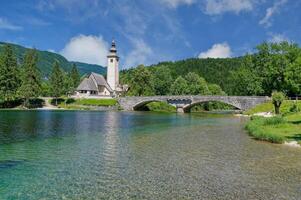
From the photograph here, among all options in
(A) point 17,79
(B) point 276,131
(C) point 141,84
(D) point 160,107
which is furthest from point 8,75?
(B) point 276,131

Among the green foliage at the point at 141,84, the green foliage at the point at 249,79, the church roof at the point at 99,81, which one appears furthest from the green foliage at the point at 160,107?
the church roof at the point at 99,81

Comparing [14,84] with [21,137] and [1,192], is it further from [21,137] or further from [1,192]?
[1,192]

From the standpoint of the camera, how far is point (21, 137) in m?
32.4

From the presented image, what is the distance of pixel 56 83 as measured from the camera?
11262 centimetres

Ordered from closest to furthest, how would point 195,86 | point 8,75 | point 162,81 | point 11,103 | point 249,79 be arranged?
1. point 8,75
2. point 249,79
3. point 11,103
4. point 195,86
5. point 162,81

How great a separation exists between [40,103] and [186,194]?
335 ft

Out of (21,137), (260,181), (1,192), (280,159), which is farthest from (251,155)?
(21,137)

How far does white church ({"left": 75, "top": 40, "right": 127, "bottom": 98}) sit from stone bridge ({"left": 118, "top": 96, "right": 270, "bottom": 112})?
58.4ft

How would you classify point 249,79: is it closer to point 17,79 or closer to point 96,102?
point 96,102

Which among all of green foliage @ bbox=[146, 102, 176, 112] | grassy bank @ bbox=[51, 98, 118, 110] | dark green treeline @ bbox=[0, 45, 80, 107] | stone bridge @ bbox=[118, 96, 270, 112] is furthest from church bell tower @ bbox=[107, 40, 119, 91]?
dark green treeline @ bbox=[0, 45, 80, 107]

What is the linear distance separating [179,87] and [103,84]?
94.1 ft

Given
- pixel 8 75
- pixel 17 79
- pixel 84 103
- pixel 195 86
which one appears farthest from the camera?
pixel 195 86

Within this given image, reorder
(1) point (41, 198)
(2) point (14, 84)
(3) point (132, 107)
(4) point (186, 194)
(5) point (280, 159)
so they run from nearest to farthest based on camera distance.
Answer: (1) point (41, 198) → (4) point (186, 194) → (5) point (280, 159) → (2) point (14, 84) → (3) point (132, 107)

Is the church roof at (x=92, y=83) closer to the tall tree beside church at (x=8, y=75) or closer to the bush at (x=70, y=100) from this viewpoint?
the bush at (x=70, y=100)
